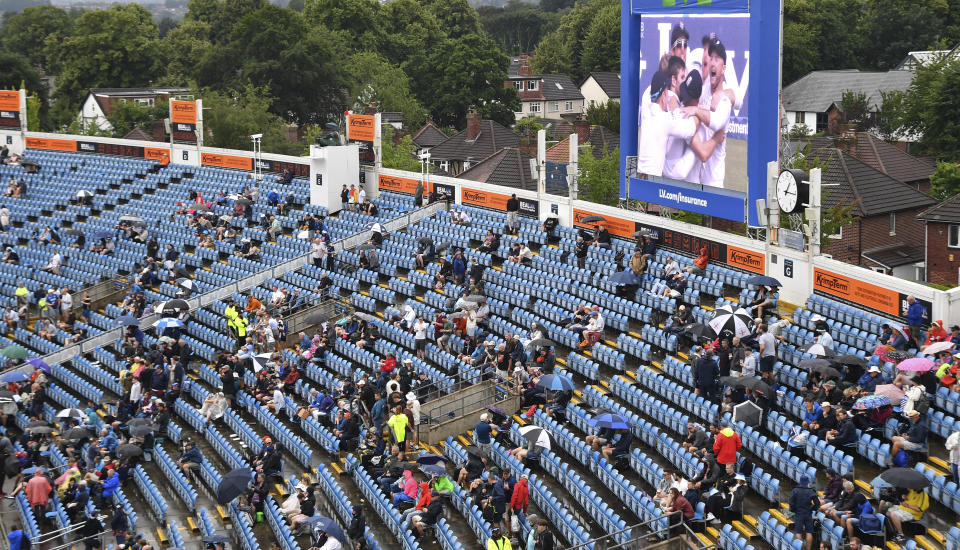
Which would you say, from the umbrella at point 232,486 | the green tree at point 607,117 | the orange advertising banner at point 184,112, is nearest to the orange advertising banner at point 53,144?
the orange advertising banner at point 184,112

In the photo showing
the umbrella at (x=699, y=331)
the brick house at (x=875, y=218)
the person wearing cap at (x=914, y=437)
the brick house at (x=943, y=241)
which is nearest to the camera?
the person wearing cap at (x=914, y=437)

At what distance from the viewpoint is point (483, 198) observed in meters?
37.6

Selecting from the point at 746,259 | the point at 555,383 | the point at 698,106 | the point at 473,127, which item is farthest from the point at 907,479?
the point at 473,127

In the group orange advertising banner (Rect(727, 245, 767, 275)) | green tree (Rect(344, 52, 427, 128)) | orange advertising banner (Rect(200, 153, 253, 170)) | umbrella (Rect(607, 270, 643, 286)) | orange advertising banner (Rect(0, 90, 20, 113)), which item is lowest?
umbrella (Rect(607, 270, 643, 286))

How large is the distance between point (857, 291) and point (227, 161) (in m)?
30.6

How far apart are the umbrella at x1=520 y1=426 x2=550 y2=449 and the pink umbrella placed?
20.1ft

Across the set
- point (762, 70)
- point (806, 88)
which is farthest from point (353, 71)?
point (762, 70)

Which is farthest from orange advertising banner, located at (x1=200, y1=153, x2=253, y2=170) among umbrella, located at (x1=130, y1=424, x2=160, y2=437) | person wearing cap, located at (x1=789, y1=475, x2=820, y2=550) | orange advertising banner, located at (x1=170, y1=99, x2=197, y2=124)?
person wearing cap, located at (x1=789, y1=475, x2=820, y2=550)

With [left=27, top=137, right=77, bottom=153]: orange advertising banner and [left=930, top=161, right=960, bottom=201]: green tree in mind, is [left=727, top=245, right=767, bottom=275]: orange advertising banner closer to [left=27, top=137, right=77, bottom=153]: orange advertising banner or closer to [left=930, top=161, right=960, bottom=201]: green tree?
[left=930, top=161, right=960, bottom=201]: green tree

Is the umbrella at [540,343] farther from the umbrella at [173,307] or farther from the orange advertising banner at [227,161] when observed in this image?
the orange advertising banner at [227,161]

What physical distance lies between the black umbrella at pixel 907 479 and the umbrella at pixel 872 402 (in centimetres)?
230

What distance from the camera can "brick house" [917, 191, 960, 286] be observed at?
39.3 metres

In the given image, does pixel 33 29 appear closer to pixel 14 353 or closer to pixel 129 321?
pixel 129 321

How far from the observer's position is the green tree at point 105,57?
92.9 metres
